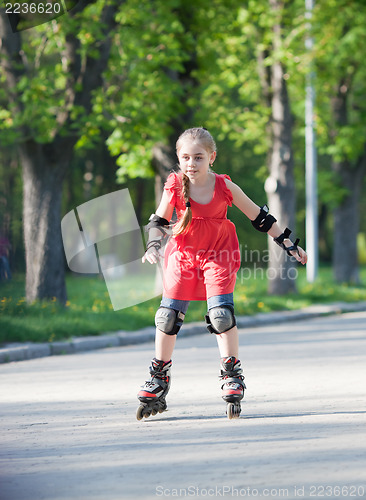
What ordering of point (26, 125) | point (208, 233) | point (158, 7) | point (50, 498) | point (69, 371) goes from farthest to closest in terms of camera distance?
point (158, 7)
point (26, 125)
point (69, 371)
point (208, 233)
point (50, 498)

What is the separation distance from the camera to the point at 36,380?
829cm

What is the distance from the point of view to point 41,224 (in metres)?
13.9

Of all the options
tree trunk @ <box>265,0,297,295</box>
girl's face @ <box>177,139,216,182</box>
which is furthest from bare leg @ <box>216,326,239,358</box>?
tree trunk @ <box>265,0,297,295</box>

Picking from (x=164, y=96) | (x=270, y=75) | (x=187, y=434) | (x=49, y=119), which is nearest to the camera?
(x=187, y=434)

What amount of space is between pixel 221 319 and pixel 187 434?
828mm

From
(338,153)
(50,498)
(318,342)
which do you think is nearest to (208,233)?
(50,498)

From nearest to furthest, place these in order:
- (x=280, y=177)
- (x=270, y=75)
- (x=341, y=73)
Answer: (x=280, y=177) < (x=270, y=75) < (x=341, y=73)

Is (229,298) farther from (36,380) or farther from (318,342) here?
(318,342)

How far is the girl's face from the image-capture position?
19.5ft

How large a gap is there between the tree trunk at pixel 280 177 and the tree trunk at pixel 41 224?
20.6 ft

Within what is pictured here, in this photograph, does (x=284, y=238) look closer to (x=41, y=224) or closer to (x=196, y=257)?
(x=196, y=257)

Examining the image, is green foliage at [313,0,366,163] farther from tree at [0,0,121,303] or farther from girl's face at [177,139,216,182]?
girl's face at [177,139,216,182]

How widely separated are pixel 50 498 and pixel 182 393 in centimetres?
311

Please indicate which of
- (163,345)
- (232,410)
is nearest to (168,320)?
(163,345)
